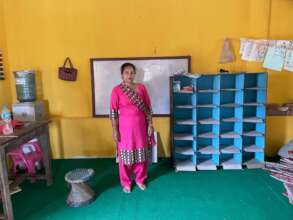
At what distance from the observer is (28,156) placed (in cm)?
348

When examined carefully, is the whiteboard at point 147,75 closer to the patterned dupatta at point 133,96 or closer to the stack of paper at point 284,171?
the patterned dupatta at point 133,96

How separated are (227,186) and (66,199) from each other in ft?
5.85

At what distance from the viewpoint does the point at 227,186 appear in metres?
3.12

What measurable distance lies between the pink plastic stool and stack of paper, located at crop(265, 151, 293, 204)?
2.92 m

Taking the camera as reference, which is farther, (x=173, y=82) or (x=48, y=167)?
(x=173, y=82)

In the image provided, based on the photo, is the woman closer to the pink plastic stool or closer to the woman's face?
the woman's face

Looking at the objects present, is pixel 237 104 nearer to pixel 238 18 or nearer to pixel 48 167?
pixel 238 18

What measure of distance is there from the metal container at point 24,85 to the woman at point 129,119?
1453mm

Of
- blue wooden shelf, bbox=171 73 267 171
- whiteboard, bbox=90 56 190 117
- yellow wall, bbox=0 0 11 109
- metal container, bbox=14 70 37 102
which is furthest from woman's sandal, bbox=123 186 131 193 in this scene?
yellow wall, bbox=0 0 11 109

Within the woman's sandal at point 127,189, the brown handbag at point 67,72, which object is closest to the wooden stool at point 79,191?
the woman's sandal at point 127,189

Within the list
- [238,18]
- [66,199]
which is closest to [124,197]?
[66,199]

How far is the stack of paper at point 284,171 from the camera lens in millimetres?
2950

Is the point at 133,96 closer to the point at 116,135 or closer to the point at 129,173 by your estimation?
the point at 116,135

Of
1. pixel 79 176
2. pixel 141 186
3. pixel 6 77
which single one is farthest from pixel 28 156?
pixel 141 186
